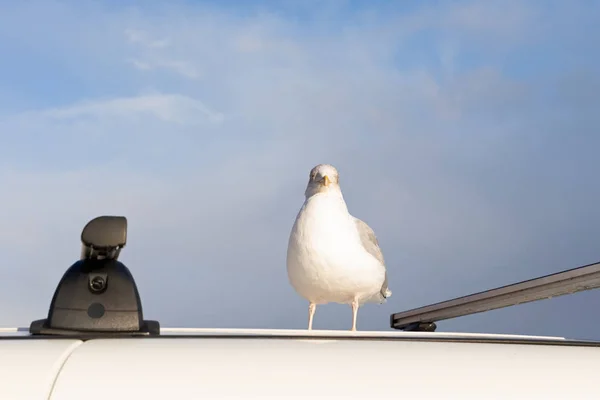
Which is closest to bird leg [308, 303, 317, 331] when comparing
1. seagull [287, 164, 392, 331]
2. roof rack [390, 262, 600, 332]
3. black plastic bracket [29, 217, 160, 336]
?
seagull [287, 164, 392, 331]

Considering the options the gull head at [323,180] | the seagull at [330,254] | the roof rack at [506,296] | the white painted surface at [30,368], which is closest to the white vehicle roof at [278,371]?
the white painted surface at [30,368]

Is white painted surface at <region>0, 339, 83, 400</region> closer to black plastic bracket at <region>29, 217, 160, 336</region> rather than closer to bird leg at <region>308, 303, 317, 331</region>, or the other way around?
black plastic bracket at <region>29, 217, 160, 336</region>

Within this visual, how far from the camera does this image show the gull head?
7219 millimetres

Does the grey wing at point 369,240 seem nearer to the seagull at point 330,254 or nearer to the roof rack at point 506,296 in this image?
the seagull at point 330,254

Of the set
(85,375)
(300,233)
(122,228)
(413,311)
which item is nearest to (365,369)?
(85,375)

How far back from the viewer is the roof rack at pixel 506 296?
3.42 m

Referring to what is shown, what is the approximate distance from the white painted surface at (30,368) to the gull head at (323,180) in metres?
5.65

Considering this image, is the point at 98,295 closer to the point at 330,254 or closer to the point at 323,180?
the point at 330,254

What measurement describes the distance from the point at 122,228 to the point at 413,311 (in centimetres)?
288

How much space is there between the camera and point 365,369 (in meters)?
1.47

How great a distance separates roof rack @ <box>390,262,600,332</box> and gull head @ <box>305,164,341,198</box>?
2649 millimetres

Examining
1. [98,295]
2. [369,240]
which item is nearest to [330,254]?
[369,240]

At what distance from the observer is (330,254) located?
6520 mm

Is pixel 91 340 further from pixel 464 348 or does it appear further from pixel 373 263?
pixel 373 263
